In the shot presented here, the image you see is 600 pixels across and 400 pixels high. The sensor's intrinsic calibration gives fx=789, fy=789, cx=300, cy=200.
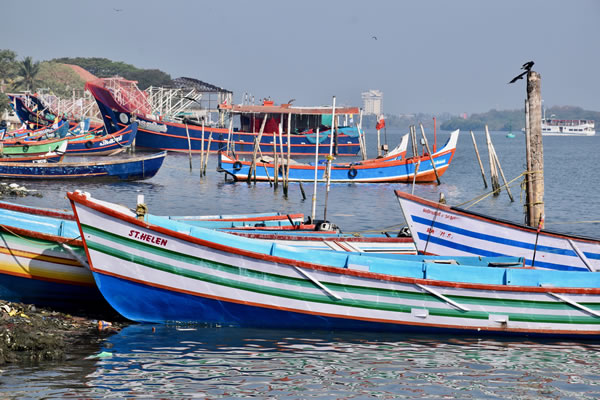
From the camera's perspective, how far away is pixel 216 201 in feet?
123

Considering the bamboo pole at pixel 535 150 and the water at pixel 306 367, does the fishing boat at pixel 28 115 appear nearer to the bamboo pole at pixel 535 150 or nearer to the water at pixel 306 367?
the bamboo pole at pixel 535 150

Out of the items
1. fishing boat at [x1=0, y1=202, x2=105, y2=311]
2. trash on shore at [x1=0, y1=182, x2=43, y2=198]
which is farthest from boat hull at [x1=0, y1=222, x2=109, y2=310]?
trash on shore at [x1=0, y1=182, x2=43, y2=198]

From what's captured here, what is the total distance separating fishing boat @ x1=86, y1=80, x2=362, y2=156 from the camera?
219 feet

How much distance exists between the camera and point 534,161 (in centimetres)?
1750

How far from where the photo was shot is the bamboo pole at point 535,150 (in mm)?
17438

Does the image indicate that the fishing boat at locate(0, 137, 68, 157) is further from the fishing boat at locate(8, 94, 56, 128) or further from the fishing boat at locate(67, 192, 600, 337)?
the fishing boat at locate(67, 192, 600, 337)

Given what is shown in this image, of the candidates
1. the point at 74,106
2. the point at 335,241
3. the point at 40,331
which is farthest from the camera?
the point at 74,106

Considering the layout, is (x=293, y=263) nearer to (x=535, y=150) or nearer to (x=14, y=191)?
(x=535, y=150)

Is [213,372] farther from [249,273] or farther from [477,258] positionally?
[477,258]

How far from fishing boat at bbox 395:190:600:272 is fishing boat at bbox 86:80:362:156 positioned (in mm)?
48835

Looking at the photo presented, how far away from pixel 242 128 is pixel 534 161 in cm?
5528

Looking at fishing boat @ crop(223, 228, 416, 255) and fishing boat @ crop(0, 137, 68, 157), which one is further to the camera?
fishing boat @ crop(0, 137, 68, 157)

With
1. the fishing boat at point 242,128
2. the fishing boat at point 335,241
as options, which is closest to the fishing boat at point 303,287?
the fishing boat at point 335,241

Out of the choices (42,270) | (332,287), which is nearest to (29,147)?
(42,270)
